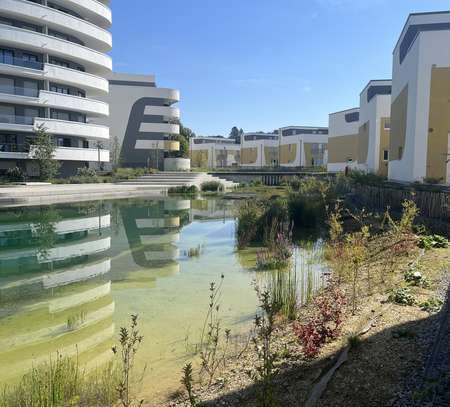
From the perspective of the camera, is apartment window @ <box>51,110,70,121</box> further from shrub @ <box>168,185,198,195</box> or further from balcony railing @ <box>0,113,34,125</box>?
shrub @ <box>168,185,198,195</box>

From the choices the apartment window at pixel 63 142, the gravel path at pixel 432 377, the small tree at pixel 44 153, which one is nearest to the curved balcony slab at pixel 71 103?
the small tree at pixel 44 153

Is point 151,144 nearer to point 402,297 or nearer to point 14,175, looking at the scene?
point 14,175

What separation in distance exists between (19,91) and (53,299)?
29.4 meters

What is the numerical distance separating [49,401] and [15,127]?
32.3 m

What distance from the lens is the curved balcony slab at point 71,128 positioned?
32662 millimetres

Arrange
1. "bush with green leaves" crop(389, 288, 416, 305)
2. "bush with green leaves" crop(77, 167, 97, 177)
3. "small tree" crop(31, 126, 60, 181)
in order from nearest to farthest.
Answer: "bush with green leaves" crop(389, 288, 416, 305) → "small tree" crop(31, 126, 60, 181) → "bush with green leaves" crop(77, 167, 97, 177)

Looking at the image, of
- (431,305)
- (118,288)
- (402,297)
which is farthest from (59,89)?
(431,305)

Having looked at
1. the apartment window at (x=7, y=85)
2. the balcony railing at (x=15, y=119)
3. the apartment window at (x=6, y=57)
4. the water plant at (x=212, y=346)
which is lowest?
the water plant at (x=212, y=346)

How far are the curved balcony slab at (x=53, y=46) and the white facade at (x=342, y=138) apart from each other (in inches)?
1164

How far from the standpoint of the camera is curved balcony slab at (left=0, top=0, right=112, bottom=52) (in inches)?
1207

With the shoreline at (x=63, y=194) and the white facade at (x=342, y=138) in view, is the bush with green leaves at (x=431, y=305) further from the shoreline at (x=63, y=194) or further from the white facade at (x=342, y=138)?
the white facade at (x=342, y=138)

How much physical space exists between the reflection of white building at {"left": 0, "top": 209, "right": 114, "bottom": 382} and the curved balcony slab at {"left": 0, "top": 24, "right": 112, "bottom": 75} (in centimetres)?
2362

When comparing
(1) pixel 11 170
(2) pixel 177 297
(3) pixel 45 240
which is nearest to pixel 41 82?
(1) pixel 11 170

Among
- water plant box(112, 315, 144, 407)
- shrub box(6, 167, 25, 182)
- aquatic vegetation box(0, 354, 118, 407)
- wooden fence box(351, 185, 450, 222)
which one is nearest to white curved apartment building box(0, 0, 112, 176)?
shrub box(6, 167, 25, 182)
